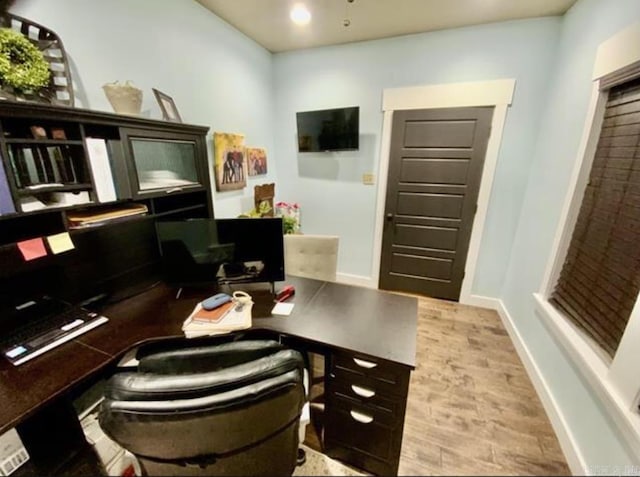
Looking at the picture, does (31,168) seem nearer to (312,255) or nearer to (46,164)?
(46,164)

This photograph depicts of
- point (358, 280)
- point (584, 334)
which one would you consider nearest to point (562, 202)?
point (584, 334)

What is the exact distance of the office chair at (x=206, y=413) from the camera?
597 mm

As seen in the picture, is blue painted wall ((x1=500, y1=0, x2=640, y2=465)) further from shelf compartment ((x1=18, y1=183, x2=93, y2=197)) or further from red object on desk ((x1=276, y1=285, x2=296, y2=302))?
shelf compartment ((x1=18, y1=183, x2=93, y2=197))

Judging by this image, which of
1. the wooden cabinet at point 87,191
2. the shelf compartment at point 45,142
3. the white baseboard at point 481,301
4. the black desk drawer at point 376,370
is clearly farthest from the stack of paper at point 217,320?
the white baseboard at point 481,301

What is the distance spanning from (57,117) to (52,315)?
85cm

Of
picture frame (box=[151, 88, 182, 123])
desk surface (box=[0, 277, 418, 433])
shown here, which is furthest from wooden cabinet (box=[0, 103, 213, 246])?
desk surface (box=[0, 277, 418, 433])

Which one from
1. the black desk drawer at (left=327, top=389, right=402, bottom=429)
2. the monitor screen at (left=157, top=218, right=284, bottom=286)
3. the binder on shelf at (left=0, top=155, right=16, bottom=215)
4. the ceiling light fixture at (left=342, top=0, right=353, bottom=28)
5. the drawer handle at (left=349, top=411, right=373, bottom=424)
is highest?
the ceiling light fixture at (left=342, top=0, right=353, bottom=28)

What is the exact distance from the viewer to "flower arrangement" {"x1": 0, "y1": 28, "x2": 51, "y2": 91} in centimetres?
94

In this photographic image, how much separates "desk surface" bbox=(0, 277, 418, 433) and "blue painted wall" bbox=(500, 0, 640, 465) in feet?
3.17

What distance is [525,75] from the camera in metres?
2.16

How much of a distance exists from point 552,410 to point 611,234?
1067 mm

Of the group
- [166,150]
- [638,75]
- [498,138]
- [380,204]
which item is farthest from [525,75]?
[166,150]

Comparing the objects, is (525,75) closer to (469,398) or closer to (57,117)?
(469,398)

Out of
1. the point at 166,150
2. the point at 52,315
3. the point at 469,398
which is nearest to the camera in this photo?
the point at 52,315
